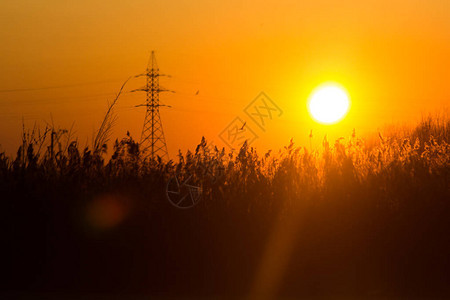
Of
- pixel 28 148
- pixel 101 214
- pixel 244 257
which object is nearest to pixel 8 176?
pixel 28 148

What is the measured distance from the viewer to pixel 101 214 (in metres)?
10.8

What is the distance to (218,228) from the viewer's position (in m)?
10.8

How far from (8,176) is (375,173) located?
19.9ft

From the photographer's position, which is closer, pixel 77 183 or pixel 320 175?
pixel 77 183

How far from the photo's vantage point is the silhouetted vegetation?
407 inches

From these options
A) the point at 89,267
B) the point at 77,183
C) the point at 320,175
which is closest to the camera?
the point at 89,267

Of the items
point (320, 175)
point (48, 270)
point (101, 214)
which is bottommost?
point (48, 270)

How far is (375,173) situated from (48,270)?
5506 millimetres

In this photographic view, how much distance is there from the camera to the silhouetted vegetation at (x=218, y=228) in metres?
10.3

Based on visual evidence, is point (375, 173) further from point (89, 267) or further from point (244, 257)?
point (89, 267)

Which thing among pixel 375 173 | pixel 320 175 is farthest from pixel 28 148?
pixel 375 173

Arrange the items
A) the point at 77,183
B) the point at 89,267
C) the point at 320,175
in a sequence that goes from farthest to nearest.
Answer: the point at 320,175 → the point at 77,183 → the point at 89,267

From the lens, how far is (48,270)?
10438 millimetres

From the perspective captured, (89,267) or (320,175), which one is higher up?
(320,175)
